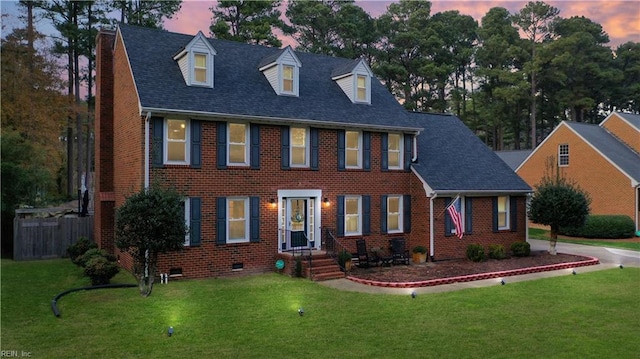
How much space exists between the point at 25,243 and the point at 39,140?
36.0 feet

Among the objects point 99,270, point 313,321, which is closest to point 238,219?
point 99,270

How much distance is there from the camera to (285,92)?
18.9 metres

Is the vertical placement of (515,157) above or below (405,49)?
below

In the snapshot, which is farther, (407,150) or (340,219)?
(407,150)

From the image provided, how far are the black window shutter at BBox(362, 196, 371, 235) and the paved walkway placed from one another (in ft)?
12.5

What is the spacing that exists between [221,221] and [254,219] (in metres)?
1.23

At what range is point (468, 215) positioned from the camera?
20.6 m

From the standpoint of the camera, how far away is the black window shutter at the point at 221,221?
642 inches

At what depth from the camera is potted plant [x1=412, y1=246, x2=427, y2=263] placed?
63.2 ft

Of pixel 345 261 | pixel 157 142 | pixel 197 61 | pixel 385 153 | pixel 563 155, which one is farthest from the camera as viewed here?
pixel 563 155

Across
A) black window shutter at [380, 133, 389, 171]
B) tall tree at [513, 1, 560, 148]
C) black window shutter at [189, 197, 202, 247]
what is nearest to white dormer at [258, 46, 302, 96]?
black window shutter at [380, 133, 389, 171]

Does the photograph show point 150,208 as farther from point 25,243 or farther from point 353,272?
point 25,243

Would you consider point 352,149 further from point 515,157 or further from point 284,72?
point 515,157

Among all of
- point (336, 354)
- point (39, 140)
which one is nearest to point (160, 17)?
point (39, 140)
